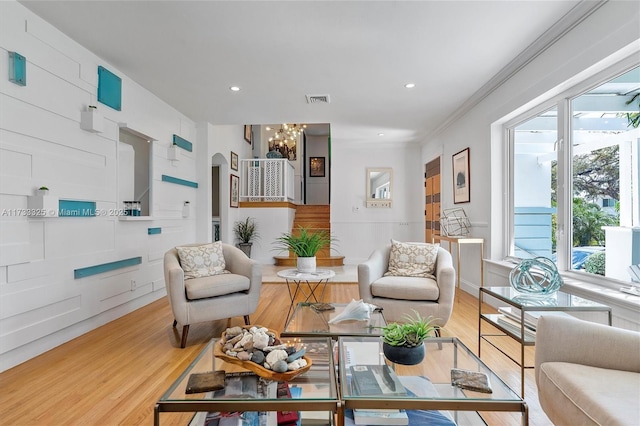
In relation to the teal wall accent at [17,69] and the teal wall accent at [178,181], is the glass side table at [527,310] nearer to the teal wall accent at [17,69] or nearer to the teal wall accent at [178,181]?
the teal wall accent at [17,69]

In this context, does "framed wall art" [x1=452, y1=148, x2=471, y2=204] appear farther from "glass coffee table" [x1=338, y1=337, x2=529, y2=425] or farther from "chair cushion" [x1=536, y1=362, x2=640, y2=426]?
"chair cushion" [x1=536, y1=362, x2=640, y2=426]

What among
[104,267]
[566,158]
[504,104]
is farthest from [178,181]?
[566,158]

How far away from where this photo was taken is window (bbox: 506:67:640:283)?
228 centimetres

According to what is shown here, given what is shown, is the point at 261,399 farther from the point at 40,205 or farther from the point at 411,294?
the point at 40,205

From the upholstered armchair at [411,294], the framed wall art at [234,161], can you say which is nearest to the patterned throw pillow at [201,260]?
the upholstered armchair at [411,294]

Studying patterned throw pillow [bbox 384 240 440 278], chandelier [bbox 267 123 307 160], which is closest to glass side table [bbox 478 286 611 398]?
patterned throw pillow [bbox 384 240 440 278]

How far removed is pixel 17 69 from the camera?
233 cm

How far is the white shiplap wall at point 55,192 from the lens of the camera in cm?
231

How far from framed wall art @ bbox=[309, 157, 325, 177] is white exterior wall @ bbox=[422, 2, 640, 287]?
4.99 meters

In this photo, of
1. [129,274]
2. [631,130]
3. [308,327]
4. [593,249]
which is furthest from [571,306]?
[129,274]

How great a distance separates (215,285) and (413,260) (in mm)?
1789

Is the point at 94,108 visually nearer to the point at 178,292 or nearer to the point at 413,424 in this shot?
the point at 178,292

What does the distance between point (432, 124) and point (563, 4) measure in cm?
320

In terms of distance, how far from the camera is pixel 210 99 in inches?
169
